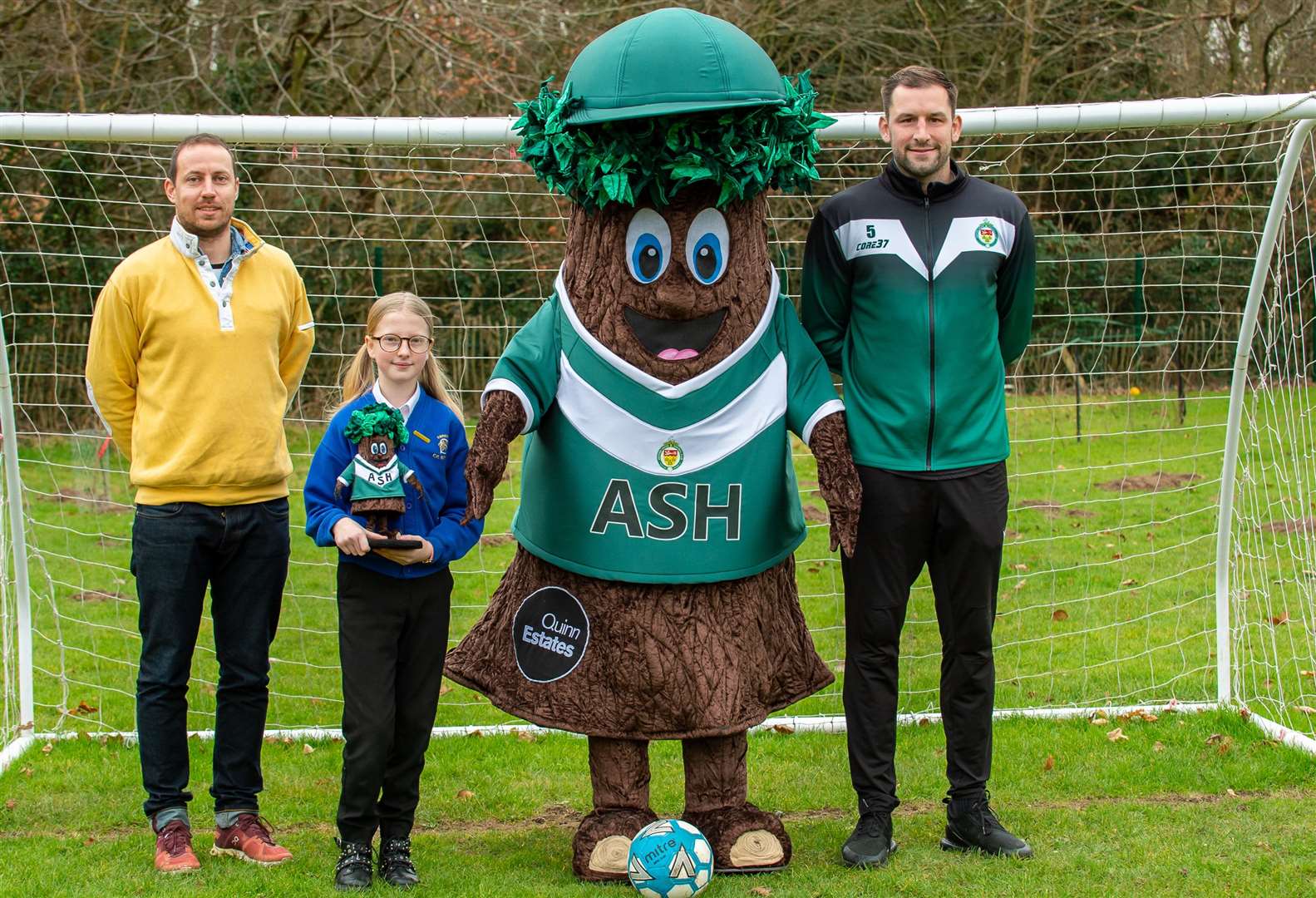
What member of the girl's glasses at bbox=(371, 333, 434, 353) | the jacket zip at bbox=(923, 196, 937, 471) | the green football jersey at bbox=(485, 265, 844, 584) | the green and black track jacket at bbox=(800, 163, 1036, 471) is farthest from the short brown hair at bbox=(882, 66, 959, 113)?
the girl's glasses at bbox=(371, 333, 434, 353)

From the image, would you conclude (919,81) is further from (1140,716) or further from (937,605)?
(1140,716)

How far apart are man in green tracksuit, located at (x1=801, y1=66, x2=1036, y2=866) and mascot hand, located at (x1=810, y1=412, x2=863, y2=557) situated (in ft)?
0.29

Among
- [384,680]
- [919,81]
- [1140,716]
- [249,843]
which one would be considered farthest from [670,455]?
[1140,716]

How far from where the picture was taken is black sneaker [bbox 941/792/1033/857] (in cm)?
398

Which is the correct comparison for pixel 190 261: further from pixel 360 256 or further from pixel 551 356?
pixel 360 256

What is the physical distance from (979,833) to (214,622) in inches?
91.0

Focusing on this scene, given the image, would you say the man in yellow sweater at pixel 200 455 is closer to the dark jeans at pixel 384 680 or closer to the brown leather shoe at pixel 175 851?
the brown leather shoe at pixel 175 851

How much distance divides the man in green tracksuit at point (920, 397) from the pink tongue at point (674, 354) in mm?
448

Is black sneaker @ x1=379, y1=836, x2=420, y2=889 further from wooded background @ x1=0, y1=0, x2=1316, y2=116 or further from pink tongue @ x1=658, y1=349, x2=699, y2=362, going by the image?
wooded background @ x1=0, y1=0, x2=1316, y2=116

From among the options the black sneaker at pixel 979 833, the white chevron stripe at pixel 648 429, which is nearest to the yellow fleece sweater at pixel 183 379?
the white chevron stripe at pixel 648 429

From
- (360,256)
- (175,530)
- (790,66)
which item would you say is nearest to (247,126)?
(175,530)

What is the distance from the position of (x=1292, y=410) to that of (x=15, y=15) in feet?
33.2

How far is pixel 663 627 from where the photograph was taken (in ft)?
12.3

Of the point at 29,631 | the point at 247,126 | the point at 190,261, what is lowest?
the point at 29,631
